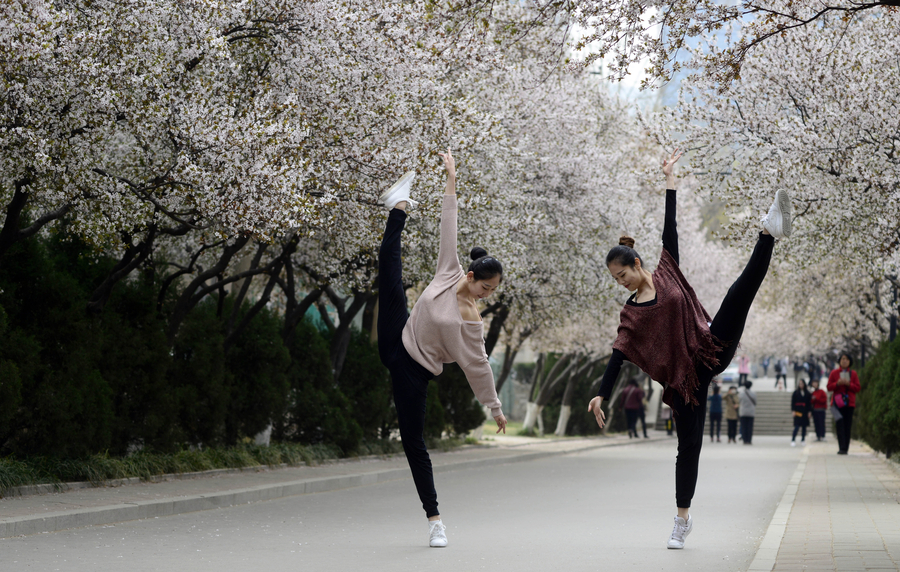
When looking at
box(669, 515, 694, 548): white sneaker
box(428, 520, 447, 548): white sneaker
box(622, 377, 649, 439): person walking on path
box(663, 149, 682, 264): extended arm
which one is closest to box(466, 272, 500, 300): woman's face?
box(663, 149, 682, 264): extended arm

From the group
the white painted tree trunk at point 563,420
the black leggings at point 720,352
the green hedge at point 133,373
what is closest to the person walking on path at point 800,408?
the white painted tree trunk at point 563,420

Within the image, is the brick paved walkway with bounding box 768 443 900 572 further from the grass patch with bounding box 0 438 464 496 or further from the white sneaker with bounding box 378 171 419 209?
the grass patch with bounding box 0 438 464 496

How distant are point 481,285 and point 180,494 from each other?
531 cm

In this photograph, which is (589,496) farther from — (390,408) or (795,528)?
(390,408)

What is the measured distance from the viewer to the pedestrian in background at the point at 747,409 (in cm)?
3262

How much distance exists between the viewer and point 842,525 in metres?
9.49

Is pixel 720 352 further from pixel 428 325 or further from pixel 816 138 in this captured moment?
pixel 816 138

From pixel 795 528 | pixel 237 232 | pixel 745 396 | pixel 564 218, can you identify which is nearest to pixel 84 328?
pixel 237 232

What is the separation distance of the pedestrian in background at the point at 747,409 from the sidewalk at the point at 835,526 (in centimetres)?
1541

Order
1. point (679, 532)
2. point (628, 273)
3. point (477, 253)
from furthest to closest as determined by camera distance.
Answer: point (679, 532), point (477, 253), point (628, 273)

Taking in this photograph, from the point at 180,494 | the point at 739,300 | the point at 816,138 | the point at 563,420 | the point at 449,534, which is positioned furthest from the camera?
the point at 563,420

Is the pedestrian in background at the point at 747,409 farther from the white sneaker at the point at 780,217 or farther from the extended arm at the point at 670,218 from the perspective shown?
the white sneaker at the point at 780,217

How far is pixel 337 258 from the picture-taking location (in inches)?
656

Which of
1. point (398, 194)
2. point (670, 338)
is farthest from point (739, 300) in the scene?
point (398, 194)
